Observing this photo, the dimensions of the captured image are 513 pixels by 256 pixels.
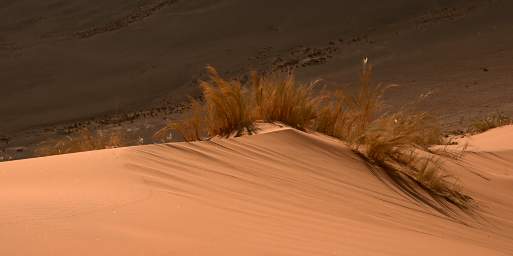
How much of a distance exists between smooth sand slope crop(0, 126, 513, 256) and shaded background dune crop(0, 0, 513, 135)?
29.0ft

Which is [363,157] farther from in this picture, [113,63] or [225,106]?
[113,63]

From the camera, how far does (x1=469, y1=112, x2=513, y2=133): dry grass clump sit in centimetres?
1218

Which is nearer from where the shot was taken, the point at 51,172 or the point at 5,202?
the point at 5,202

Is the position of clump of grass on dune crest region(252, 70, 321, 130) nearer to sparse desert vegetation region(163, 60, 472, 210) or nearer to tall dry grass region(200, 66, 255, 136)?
sparse desert vegetation region(163, 60, 472, 210)

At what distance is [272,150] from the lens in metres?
5.73

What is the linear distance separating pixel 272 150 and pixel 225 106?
818 mm

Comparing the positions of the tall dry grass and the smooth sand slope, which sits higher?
the tall dry grass

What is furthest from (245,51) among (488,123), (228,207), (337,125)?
(228,207)

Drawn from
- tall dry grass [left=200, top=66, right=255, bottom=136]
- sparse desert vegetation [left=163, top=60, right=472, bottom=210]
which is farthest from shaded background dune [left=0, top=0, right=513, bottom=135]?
tall dry grass [left=200, top=66, right=255, bottom=136]

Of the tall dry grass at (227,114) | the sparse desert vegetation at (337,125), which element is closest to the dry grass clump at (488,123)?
the sparse desert vegetation at (337,125)

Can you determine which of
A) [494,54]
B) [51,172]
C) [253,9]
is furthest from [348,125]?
[253,9]

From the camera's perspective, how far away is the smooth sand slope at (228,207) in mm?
2975

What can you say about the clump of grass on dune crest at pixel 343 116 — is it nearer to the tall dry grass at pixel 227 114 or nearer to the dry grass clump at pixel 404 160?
the dry grass clump at pixel 404 160

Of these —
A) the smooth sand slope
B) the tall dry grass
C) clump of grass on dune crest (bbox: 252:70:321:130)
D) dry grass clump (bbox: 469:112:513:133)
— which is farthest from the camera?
dry grass clump (bbox: 469:112:513:133)
